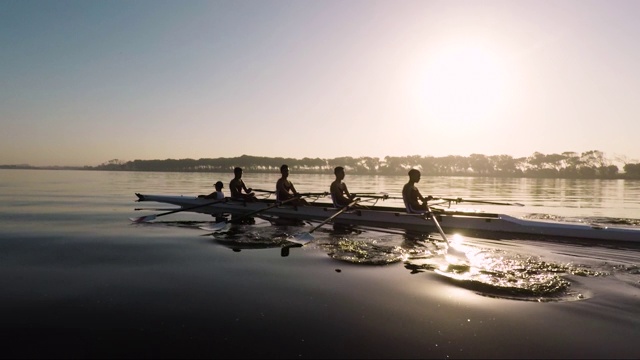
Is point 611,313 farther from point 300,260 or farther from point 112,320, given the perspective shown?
point 112,320

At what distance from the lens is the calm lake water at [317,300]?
15.3 feet

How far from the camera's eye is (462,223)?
12.8m

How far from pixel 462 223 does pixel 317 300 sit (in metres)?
8.13

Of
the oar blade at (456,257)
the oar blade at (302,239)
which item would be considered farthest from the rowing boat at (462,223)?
the oar blade at (456,257)

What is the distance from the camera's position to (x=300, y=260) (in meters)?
9.19

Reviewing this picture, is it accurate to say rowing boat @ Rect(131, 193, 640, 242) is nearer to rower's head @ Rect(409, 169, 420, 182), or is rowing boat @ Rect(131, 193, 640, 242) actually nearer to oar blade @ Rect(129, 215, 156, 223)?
rower's head @ Rect(409, 169, 420, 182)

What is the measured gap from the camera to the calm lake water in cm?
466

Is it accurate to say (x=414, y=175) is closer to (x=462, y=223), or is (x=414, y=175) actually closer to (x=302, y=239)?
(x=462, y=223)

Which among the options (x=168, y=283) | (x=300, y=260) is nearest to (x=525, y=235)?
(x=300, y=260)

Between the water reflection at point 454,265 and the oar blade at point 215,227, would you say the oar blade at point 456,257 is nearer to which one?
the water reflection at point 454,265

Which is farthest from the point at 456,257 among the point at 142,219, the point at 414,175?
the point at 142,219

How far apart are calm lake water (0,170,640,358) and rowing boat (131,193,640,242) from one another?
2.22 feet

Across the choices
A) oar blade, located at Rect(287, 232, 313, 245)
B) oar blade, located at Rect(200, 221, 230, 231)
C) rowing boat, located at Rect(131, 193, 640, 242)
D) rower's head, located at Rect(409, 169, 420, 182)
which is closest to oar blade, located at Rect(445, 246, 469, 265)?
rowing boat, located at Rect(131, 193, 640, 242)

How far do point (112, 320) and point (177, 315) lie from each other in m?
0.86
